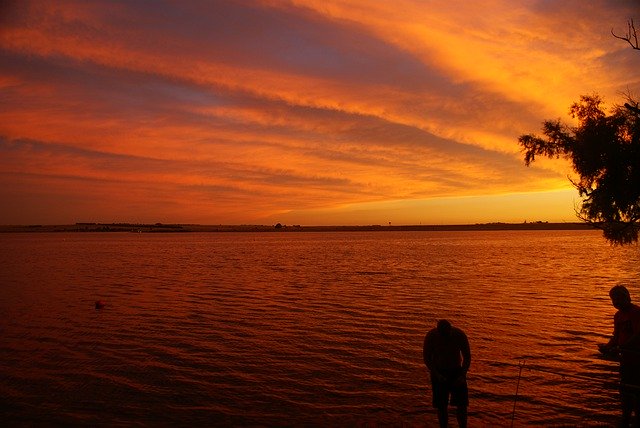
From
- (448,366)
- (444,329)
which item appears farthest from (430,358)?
(444,329)

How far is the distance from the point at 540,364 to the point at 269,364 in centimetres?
818

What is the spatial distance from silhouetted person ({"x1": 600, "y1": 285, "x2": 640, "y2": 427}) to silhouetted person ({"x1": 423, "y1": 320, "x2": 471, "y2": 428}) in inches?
112

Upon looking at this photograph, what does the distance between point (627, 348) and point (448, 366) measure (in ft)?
10.6

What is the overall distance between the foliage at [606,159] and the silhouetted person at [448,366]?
14.1m

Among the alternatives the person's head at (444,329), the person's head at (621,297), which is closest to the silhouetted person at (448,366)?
the person's head at (444,329)

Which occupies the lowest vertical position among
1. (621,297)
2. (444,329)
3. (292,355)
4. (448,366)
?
(292,355)

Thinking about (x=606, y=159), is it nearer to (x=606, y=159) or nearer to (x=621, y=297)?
(x=606, y=159)

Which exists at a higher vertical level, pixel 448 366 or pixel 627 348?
pixel 627 348

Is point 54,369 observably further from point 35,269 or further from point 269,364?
point 35,269

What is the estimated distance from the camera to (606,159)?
19453mm

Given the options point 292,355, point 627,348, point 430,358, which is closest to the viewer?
point 627,348

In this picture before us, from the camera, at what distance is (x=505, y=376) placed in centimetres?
1342

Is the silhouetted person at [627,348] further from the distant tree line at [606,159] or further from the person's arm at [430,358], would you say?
the distant tree line at [606,159]

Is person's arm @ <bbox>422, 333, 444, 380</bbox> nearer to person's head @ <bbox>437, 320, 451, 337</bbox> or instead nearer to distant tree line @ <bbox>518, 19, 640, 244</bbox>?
person's head @ <bbox>437, 320, 451, 337</bbox>
